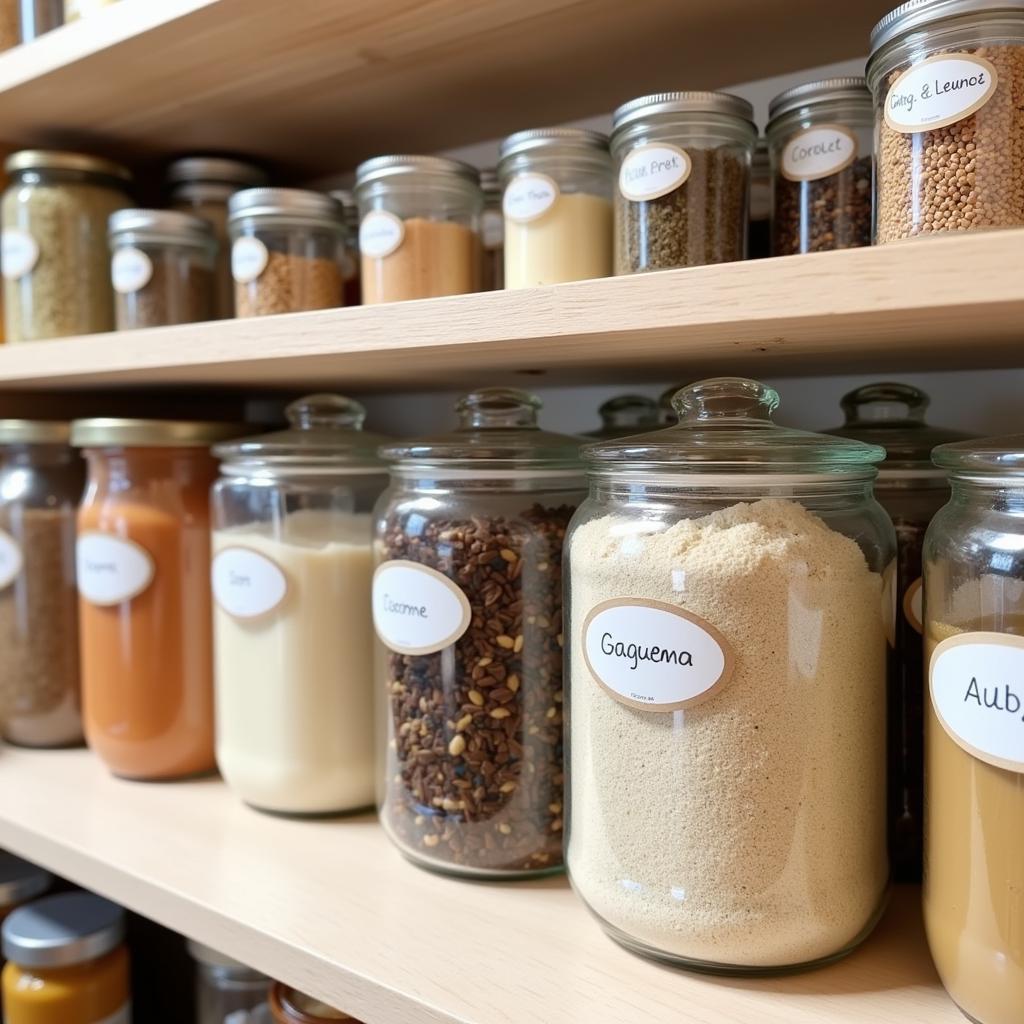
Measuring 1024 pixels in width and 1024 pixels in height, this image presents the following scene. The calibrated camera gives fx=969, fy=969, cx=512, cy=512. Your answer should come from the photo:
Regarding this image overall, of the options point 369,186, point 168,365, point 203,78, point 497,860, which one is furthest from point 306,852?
point 203,78

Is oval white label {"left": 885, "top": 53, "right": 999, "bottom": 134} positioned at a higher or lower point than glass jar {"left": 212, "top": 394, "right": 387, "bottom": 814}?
higher

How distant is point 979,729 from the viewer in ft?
1.51

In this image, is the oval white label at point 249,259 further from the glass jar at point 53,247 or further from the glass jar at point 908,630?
the glass jar at point 908,630

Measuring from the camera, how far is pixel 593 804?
58 centimetres

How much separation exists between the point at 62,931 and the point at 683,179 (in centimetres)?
85

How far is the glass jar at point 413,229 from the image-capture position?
0.72 m

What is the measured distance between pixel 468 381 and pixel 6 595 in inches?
20.2

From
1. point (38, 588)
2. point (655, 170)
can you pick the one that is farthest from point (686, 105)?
point (38, 588)

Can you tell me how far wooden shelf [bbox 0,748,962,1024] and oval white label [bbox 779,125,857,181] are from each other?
0.47 meters

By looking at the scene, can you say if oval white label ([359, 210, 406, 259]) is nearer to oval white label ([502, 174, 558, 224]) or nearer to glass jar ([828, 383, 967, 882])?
oval white label ([502, 174, 558, 224])

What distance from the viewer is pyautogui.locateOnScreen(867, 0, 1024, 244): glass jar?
0.47 metres

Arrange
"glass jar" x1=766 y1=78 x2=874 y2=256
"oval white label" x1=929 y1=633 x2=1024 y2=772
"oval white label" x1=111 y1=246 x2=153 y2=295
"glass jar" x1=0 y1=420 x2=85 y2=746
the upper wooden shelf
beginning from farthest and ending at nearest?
1. "glass jar" x1=0 y1=420 x2=85 y2=746
2. "oval white label" x1=111 y1=246 x2=153 y2=295
3. the upper wooden shelf
4. "glass jar" x1=766 y1=78 x2=874 y2=256
5. "oval white label" x1=929 y1=633 x2=1024 y2=772

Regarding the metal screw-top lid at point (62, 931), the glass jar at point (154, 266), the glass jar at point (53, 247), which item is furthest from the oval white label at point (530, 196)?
the metal screw-top lid at point (62, 931)

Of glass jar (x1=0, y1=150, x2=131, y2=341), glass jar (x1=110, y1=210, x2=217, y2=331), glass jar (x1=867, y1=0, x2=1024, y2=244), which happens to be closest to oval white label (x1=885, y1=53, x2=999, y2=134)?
glass jar (x1=867, y1=0, x2=1024, y2=244)
